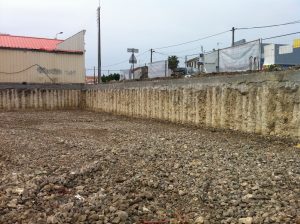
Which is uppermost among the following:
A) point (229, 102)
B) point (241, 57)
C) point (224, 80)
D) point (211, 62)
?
point (241, 57)

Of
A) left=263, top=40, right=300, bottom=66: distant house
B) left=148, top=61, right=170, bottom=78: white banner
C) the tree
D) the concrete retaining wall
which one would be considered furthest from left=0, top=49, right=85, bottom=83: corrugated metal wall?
left=263, top=40, right=300, bottom=66: distant house

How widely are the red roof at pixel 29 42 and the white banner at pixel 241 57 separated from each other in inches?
671

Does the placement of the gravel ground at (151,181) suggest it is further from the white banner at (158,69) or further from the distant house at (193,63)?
the white banner at (158,69)

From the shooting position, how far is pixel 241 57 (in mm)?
15750

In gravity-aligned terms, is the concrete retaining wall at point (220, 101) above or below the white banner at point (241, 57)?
below

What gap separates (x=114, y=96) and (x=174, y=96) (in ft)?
22.5

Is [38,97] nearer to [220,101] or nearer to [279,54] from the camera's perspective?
[220,101]

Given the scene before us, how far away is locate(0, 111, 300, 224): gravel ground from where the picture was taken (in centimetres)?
483

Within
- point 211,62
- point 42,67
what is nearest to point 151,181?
point 211,62

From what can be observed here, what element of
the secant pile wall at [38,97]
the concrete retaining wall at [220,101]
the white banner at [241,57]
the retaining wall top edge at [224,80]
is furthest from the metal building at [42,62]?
the white banner at [241,57]

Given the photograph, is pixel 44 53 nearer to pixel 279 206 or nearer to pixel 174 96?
pixel 174 96

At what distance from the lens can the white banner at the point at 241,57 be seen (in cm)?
1505

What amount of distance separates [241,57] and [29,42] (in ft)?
71.7

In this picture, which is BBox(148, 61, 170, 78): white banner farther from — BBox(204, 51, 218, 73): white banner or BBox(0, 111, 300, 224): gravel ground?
BBox(0, 111, 300, 224): gravel ground
